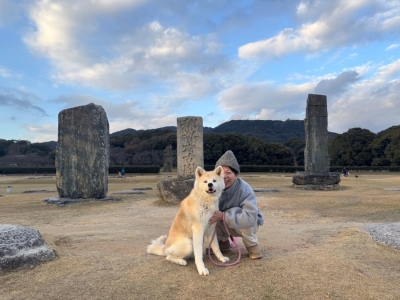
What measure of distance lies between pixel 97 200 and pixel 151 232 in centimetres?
577

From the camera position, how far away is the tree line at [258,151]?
4009 centimetres

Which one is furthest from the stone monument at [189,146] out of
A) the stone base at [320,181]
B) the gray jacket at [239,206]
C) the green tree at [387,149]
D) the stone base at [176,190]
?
the green tree at [387,149]

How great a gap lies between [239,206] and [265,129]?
84.9 meters

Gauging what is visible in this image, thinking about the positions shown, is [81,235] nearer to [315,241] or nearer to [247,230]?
[247,230]

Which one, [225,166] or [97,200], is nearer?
[225,166]

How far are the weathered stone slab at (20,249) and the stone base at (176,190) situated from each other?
6777mm

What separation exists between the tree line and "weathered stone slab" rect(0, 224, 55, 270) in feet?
103

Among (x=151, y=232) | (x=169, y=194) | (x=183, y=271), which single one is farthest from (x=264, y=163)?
(x=183, y=271)

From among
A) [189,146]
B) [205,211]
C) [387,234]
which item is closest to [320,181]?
[189,146]

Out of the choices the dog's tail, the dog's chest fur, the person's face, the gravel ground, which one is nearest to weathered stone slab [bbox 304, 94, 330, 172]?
the gravel ground

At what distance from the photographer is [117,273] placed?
4.01 metres

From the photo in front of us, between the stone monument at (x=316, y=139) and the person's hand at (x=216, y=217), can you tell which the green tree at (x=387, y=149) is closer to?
the stone monument at (x=316, y=139)

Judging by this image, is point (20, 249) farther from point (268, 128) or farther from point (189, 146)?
point (268, 128)

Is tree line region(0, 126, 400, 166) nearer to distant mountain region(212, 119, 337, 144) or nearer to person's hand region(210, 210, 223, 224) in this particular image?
person's hand region(210, 210, 223, 224)
